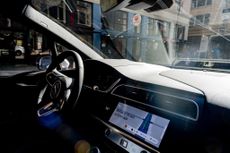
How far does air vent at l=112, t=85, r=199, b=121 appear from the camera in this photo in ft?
3.89

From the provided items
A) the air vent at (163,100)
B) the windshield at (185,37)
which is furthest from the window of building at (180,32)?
the air vent at (163,100)

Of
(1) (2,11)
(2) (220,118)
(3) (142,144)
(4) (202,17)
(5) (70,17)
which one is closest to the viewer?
(2) (220,118)

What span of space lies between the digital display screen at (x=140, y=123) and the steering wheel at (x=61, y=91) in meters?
0.32

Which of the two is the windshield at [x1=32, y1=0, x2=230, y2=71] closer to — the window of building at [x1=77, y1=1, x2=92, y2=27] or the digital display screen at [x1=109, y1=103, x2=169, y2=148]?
the digital display screen at [x1=109, y1=103, x2=169, y2=148]

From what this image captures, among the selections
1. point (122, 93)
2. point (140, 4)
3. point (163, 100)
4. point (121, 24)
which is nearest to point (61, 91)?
point (122, 93)

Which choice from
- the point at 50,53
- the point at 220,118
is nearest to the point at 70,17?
the point at 50,53

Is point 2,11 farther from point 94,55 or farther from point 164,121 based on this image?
point 164,121

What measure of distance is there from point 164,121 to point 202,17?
96cm

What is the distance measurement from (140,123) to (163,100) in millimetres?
195

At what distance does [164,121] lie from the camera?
1.26 m

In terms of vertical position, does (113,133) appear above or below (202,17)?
below

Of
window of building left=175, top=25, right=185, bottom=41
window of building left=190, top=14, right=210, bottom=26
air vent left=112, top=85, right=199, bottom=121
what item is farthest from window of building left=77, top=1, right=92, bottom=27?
air vent left=112, top=85, right=199, bottom=121

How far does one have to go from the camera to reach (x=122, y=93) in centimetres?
157

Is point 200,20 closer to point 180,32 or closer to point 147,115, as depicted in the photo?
point 180,32
